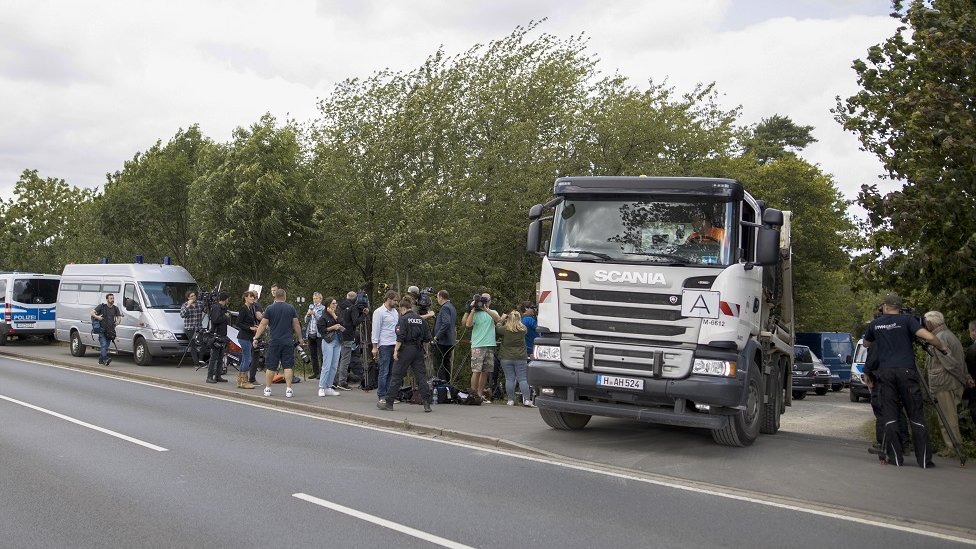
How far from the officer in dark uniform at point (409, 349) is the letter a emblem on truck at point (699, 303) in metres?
4.60

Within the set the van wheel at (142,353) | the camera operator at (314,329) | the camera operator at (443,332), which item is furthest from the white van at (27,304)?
the camera operator at (443,332)

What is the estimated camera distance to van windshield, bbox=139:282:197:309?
2111 centimetres

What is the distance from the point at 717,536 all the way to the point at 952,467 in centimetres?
432

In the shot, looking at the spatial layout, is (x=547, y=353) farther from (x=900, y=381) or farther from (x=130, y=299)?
(x=130, y=299)

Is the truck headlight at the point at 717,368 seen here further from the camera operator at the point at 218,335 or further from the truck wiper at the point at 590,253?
the camera operator at the point at 218,335

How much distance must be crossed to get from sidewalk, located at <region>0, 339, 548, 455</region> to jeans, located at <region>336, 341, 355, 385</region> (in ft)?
1.24

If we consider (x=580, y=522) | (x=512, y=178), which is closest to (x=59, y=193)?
(x=512, y=178)

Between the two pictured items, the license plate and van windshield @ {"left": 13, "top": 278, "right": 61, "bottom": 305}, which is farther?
van windshield @ {"left": 13, "top": 278, "right": 61, "bottom": 305}

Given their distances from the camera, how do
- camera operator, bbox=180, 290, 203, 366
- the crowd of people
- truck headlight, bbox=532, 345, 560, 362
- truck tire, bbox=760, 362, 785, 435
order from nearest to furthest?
truck headlight, bbox=532, 345, 560, 362 → truck tire, bbox=760, 362, 785, 435 → the crowd of people → camera operator, bbox=180, 290, 203, 366

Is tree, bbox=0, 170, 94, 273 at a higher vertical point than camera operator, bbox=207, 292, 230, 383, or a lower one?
higher

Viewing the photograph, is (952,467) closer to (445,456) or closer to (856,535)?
(856,535)

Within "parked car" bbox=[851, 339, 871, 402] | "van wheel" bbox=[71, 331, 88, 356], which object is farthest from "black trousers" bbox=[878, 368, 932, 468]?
"van wheel" bbox=[71, 331, 88, 356]

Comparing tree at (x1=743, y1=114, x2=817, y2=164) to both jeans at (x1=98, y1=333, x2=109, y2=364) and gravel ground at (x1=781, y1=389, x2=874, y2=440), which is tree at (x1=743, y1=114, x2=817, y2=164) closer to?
gravel ground at (x1=781, y1=389, x2=874, y2=440)

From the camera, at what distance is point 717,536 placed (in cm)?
A: 611
